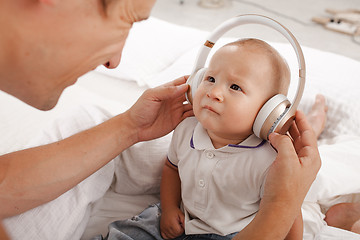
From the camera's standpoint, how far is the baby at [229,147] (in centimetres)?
98

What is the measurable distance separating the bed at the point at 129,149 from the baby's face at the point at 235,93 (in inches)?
14.8

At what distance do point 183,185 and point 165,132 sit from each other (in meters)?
0.18

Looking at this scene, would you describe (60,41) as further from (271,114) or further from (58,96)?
(271,114)

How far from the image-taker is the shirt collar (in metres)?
1.02

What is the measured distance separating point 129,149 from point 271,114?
556 mm

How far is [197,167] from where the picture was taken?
1.07 meters

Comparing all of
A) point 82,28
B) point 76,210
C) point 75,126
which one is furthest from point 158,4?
point 82,28

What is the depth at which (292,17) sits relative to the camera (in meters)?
3.65

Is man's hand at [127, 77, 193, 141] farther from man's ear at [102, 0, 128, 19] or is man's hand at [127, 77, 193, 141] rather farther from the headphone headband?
man's ear at [102, 0, 128, 19]

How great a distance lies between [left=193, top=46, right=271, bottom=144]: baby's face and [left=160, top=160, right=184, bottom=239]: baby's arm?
0.27 m

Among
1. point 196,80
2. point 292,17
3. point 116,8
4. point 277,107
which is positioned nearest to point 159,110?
point 196,80

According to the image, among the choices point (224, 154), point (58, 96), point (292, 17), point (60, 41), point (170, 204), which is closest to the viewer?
point (60, 41)

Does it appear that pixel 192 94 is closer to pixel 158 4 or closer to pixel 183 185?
pixel 183 185

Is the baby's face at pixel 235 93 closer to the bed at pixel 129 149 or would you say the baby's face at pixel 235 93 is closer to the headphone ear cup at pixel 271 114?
the headphone ear cup at pixel 271 114
